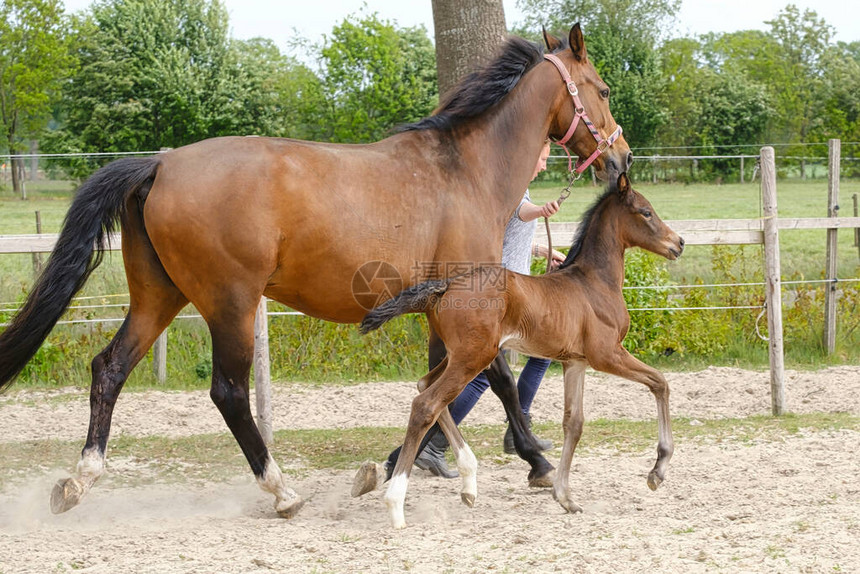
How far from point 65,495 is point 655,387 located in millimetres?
2936

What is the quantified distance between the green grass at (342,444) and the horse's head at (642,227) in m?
1.47

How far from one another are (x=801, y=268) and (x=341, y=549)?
1026 centimetres

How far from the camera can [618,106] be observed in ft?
89.0

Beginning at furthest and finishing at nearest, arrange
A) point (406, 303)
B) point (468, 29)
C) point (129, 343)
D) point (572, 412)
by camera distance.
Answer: point (468, 29)
point (572, 412)
point (129, 343)
point (406, 303)

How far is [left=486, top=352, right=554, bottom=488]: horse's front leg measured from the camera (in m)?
4.57

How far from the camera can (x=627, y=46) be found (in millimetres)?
31625

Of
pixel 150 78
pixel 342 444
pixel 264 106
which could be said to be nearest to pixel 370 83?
pixel 264 106

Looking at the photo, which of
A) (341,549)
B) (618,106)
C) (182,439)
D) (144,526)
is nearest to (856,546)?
(341,549)

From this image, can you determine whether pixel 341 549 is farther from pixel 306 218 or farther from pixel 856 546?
pixel 856 546

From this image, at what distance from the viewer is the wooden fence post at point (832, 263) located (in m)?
8.02

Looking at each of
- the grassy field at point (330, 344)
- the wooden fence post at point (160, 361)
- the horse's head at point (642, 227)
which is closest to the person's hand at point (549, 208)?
the horse's head at point (642, 227)

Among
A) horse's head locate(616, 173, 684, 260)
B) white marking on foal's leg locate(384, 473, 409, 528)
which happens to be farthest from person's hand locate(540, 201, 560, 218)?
white marking on foal's leg locate(384, 473, 409, 528)

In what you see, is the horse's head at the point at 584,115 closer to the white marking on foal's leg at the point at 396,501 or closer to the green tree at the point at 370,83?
the white marking on foal's leg at the point at 396,501

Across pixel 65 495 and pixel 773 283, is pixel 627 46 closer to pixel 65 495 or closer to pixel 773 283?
pixel 773 283
